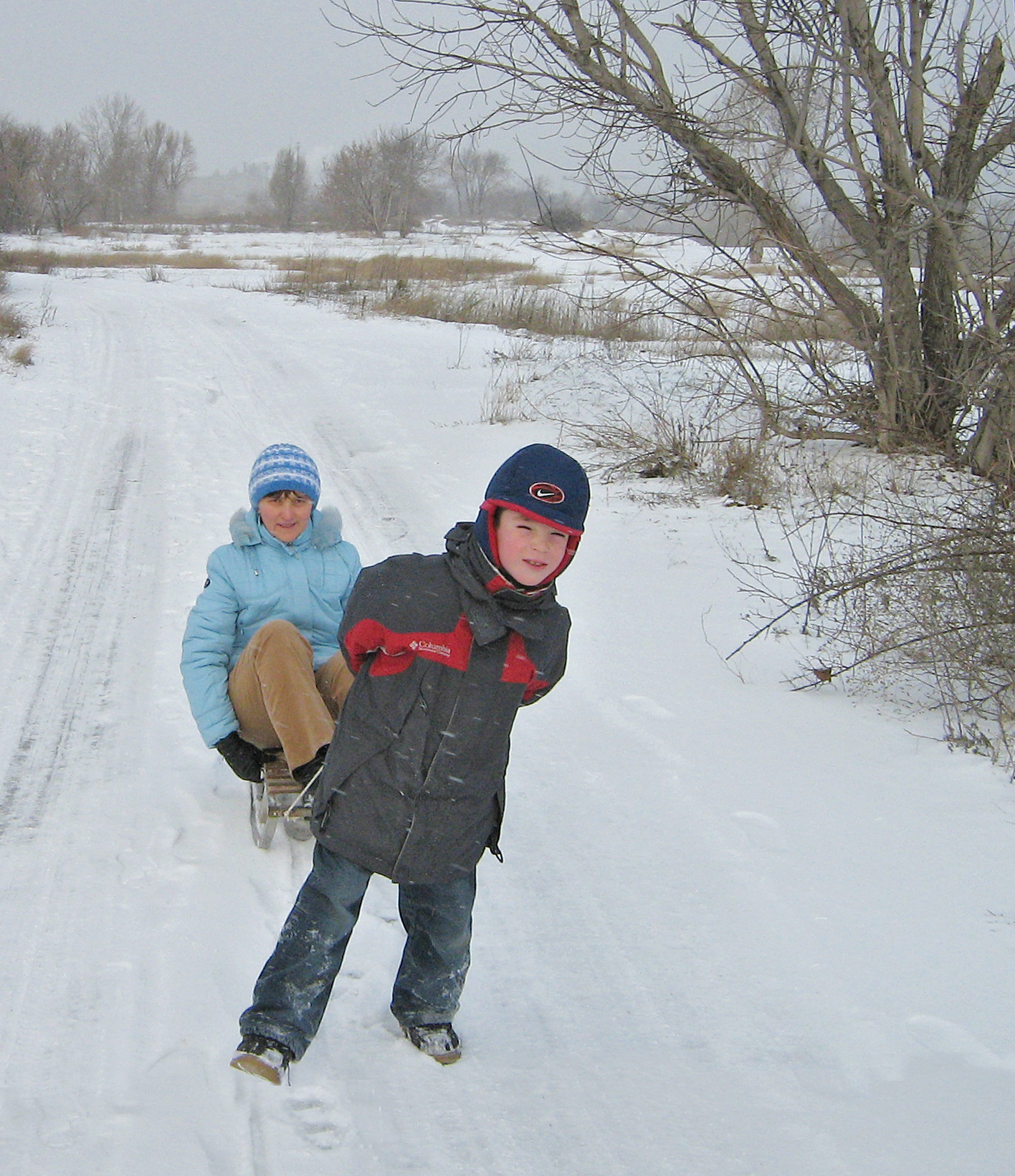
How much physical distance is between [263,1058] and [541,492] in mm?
1338

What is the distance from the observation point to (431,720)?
2.14 m

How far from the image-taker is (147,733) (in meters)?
3.99

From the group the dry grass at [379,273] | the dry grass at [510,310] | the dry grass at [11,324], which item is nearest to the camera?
the dry grass at [11,324]

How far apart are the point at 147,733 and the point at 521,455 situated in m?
2.51

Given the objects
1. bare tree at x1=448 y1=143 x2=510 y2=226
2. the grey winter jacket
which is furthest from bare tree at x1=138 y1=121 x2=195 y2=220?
the grey winter jacket

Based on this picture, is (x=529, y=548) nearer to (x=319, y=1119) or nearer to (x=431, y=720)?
(x=431, y=720)

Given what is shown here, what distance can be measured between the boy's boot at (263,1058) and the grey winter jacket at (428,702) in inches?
17.7

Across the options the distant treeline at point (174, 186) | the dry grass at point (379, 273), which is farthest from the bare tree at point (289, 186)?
the dry grass at point (379, 273)

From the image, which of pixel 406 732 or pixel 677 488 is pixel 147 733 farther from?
pixel 677 488

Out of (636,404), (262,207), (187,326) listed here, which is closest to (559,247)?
(636,404)

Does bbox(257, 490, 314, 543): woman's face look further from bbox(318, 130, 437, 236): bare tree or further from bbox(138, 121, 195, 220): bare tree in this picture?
bbox(138, 121, 195, 220): bare tree

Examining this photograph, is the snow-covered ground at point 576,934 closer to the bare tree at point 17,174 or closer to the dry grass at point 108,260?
the dry grass at point 108,260

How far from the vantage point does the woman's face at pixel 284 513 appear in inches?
132

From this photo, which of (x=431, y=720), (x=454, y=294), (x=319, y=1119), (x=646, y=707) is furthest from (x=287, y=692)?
(x=454, y=294)
